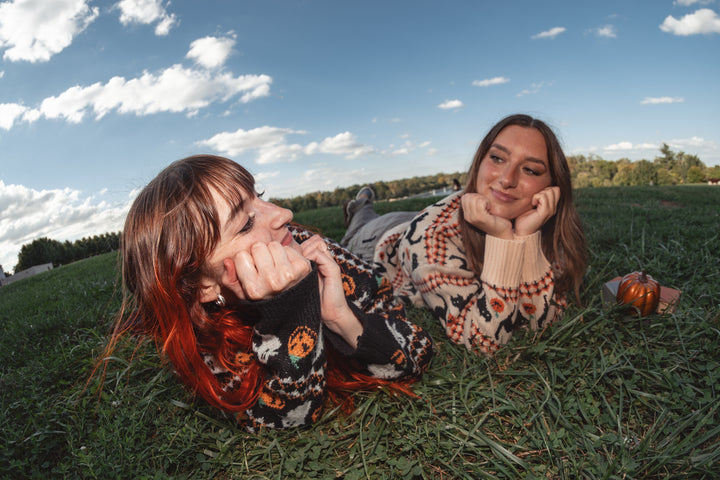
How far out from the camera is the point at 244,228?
1.72 metres

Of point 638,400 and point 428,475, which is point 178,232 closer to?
point 428,475

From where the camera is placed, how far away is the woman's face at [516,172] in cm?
274

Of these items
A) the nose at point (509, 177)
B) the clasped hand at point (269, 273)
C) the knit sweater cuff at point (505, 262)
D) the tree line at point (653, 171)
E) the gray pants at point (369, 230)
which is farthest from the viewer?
the tree line at point (653, 171)

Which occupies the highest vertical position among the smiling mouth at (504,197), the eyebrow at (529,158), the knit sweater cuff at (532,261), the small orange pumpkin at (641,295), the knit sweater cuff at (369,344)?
the eyebrow at (529,158)

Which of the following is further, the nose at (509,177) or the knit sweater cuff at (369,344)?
the nose at (509,177)

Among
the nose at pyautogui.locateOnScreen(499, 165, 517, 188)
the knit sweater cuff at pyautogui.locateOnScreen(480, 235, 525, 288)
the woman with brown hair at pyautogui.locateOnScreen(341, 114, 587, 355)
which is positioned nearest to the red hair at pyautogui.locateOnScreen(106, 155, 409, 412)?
the woman with brown hair at pyautogui.locateOnScreen(341, 114, 587, 355)

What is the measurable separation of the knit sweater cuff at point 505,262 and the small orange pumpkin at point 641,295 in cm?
79

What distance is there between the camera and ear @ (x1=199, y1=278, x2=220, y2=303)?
178cm

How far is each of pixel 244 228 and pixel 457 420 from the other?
4.70 ft

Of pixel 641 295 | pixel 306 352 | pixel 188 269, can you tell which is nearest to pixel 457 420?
pixel 306 352

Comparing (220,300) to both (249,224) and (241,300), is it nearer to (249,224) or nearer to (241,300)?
(241,300)

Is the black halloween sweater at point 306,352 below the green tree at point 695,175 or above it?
above

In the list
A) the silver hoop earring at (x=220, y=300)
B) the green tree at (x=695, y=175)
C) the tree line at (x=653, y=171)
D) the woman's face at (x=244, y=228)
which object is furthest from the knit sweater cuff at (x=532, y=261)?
the green tree at (x=695, y=175)

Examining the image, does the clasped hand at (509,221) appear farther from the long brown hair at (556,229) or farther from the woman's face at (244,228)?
the woman's face at (244,228)
